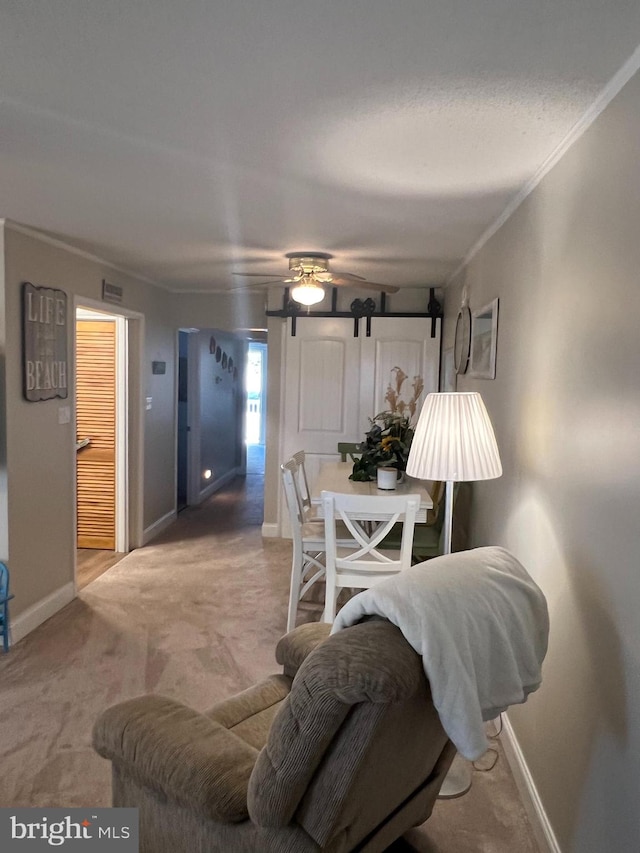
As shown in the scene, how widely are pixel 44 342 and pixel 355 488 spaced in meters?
2.00

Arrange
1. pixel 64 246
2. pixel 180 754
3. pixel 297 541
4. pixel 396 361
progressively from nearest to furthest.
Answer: pixel 180 754
pixel 297 541
pixel 64 246
pixel 396 361

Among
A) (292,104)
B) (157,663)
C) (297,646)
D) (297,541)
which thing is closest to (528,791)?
(297,646)

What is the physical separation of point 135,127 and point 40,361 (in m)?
1.99

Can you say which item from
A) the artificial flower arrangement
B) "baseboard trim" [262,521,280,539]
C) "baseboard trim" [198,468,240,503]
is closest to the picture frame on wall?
the artificial flower arrangement

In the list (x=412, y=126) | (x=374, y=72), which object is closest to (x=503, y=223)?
(x=412, y=126)

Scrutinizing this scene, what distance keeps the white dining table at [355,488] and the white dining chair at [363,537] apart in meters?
0.30

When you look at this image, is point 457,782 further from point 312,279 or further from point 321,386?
point 321,386

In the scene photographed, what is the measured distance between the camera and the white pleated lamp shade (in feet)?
7.73

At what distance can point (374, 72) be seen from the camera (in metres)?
1.64

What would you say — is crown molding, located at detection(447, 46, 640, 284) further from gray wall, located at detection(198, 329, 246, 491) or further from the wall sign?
gray wall, located at detection(198, 329, 246, 491)

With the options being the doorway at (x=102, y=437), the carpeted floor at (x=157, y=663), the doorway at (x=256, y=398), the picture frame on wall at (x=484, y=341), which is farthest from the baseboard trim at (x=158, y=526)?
the doorway at (x=256, y=398)

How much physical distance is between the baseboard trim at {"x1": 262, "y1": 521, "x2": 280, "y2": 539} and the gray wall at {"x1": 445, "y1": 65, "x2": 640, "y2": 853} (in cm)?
339

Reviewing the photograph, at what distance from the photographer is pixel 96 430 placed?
5.45 meters

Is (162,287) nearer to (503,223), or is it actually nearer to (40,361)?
(40,361)
